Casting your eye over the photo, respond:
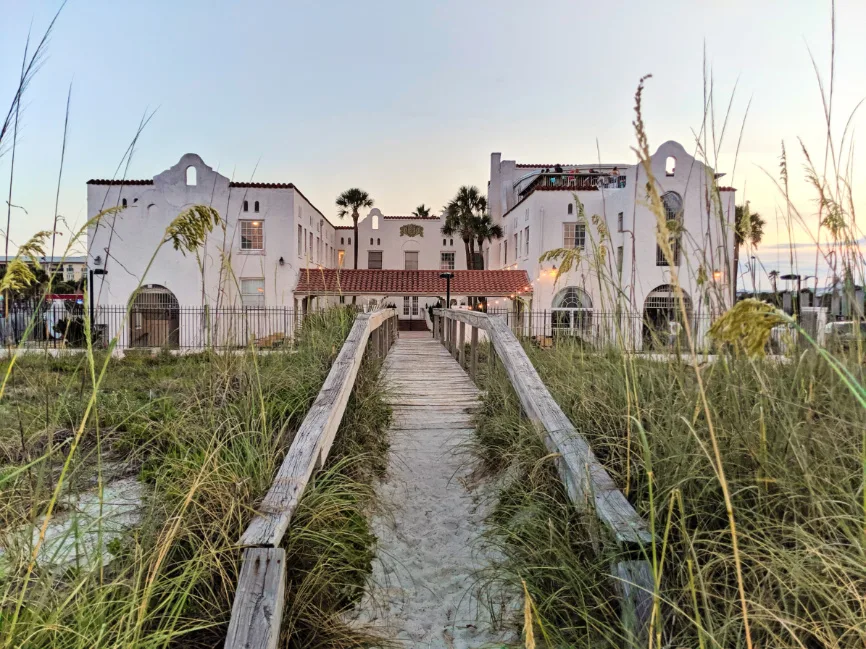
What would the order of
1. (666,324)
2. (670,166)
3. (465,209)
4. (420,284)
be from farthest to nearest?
(465,209)
(420,284)
(670,166)
(666,324)

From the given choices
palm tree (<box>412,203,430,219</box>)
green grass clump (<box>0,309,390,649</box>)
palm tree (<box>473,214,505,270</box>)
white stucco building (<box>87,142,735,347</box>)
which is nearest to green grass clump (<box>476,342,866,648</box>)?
green grass clump (<box>0,309,390,649</box>)

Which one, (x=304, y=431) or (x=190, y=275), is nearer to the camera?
(x=304, y=431)

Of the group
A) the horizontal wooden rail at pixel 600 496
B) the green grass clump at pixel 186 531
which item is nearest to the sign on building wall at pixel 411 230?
the green grass clump at pixel 186 531

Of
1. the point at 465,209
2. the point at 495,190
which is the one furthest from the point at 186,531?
the point at 495,190

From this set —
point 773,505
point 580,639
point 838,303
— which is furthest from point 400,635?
point 838,303

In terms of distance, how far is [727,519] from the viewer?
166 cm

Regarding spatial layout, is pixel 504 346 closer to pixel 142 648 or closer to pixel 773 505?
pixel 773 505

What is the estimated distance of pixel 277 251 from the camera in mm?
20047

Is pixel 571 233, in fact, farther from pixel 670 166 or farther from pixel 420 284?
pixel 420 284

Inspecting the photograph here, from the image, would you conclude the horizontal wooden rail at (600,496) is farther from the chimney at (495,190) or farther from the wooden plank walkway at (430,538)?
the chimney at (495,190)

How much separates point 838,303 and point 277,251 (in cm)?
1967

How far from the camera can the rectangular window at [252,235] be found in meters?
20.2

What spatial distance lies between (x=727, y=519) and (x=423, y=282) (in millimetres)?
20078

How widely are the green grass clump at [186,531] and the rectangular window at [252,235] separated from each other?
1729 cm
